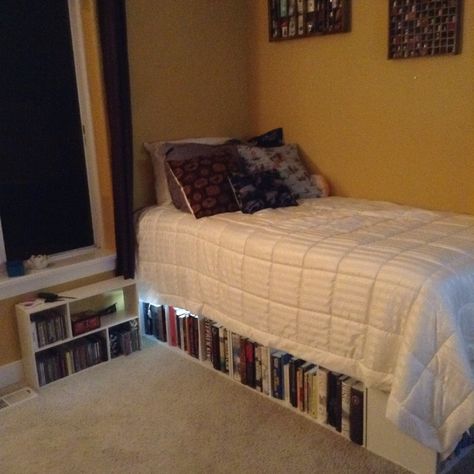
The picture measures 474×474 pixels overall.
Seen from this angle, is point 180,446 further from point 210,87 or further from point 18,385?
point 210,87

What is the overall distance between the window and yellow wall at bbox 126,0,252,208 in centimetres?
34

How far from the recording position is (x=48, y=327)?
2.70m

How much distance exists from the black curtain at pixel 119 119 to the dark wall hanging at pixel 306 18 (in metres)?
1.02

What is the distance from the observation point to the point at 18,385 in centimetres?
272

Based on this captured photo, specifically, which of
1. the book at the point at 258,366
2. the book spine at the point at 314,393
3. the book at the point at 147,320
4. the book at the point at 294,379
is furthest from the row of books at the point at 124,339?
the book spine at the point at 314,393

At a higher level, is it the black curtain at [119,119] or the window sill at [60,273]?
the black curtain at [119,119]

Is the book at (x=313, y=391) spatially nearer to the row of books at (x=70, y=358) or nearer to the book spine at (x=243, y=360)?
the book spine at (x=243, y=360)

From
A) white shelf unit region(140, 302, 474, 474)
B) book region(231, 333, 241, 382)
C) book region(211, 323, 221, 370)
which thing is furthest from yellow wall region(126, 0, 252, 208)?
white shelf unit region(140, 302, 474, 474)

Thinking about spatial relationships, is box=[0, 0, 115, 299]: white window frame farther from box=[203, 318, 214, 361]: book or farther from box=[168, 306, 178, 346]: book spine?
box=[203, 318, 214, 361]: book

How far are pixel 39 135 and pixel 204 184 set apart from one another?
946 millimetres

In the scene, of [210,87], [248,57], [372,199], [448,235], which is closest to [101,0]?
[210,87]

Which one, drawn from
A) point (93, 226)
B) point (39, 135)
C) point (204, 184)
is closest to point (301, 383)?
point (204, 184)

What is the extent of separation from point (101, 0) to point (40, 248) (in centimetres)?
138

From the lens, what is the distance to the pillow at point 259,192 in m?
2.86
